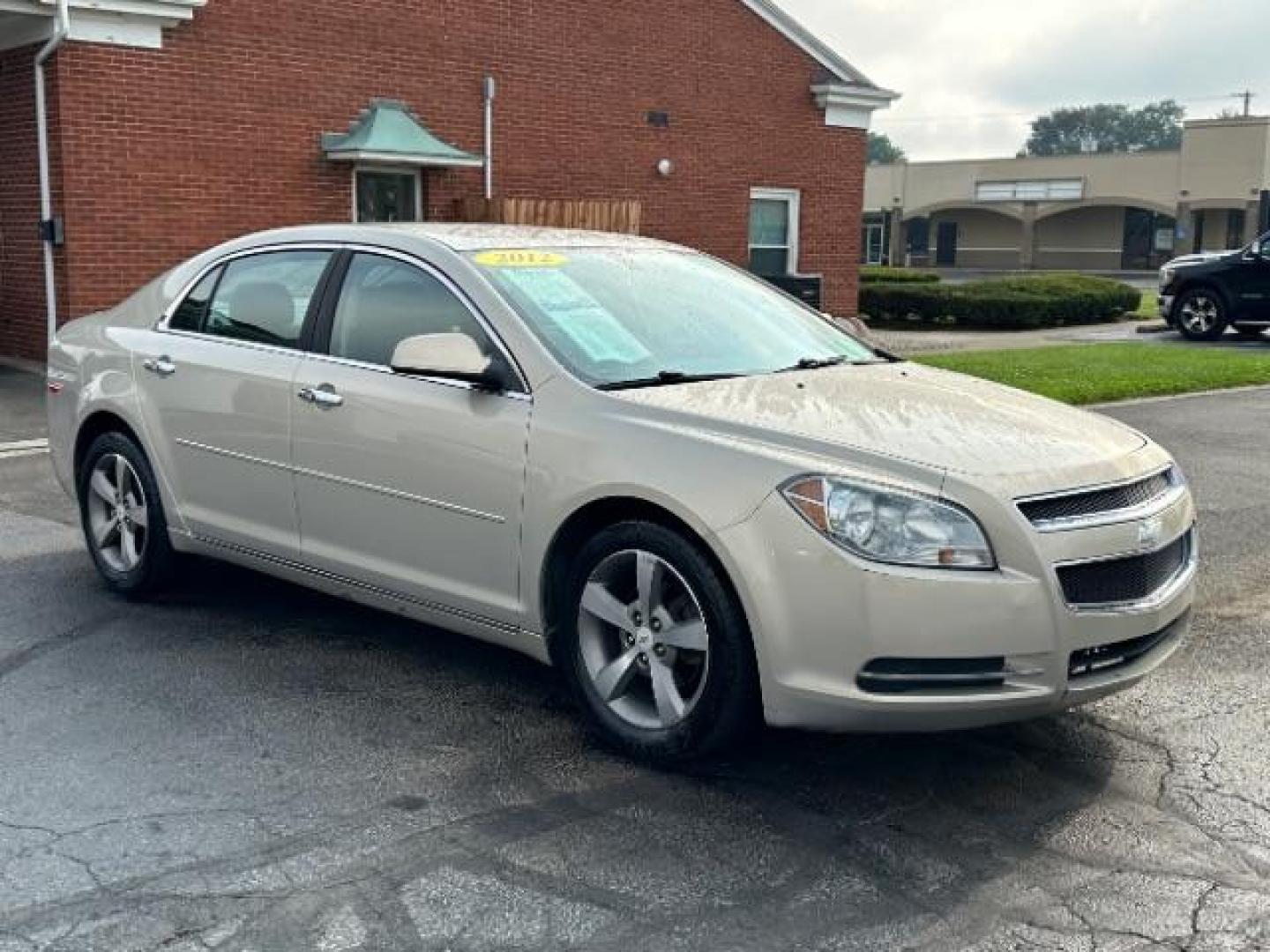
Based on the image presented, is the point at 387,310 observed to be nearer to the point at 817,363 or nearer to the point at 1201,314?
the point at 817,363

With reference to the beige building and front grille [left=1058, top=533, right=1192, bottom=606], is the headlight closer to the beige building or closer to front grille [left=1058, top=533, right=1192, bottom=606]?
front grille [left=1058, top=533, right=1192, bottom=606]

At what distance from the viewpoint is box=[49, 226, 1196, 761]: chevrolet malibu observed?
12.8 ft

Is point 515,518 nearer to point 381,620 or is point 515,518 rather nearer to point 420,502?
point 420,502

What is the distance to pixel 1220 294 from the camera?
2183 centimetres

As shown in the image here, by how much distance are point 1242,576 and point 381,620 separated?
13.2 ft

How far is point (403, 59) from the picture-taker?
15.8 m

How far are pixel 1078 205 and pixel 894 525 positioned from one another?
2253 inches

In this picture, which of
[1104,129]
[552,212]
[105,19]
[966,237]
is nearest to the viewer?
[105,19]

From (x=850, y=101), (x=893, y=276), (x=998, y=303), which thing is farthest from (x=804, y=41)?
(x=893, y=276)

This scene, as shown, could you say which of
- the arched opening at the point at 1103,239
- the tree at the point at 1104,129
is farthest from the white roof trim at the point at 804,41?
the tree at the point at 1104,129

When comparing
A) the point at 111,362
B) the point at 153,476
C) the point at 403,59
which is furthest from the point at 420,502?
the point at 403,59

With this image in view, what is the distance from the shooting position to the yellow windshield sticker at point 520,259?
503 centimetres

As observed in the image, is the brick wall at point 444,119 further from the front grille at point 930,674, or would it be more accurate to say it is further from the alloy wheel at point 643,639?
the front grille at point 930,674

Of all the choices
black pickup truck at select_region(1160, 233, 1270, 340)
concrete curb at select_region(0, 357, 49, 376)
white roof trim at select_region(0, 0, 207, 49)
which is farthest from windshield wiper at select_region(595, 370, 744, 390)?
black pickup truck at select_region(1160, 233, 1270, 340)
